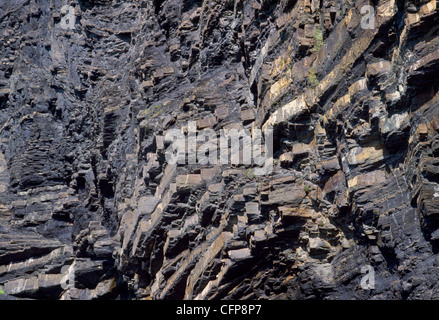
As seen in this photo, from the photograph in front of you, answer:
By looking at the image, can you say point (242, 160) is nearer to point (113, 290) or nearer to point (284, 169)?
point (284, 169)

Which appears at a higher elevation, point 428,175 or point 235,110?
point 235,110

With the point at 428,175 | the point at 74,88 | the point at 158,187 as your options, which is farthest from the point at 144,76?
the point at 428,175

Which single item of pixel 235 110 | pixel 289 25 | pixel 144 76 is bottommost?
A: pixel 235 110

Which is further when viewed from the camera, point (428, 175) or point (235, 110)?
point (235, 110)

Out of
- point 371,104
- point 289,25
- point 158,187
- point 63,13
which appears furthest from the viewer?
point 63,13

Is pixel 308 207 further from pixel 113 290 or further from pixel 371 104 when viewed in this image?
pixel 113 290

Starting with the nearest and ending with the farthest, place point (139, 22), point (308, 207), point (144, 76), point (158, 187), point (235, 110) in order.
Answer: point (308, 207), point (235, 110), point (158, 187), point (144, 76), point (139, 22)

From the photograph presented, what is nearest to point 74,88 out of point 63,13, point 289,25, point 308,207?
point 63,13
